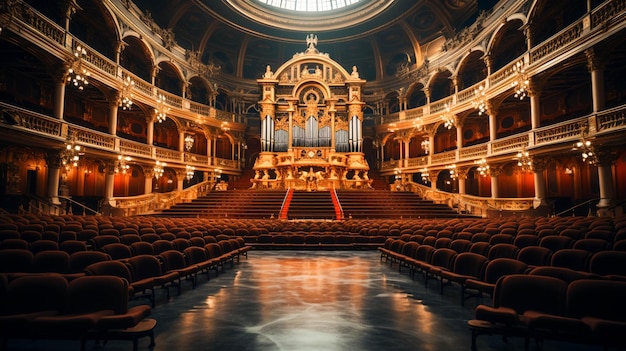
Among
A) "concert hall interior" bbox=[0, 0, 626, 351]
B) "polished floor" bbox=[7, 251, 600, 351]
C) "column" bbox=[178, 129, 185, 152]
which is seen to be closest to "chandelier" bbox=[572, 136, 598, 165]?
"concert hall interior" bbox=[0, 0, 626, 351]

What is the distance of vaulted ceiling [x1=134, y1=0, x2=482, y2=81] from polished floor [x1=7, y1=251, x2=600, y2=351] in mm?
27296

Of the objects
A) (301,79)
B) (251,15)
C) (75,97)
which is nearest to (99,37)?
(75,97)

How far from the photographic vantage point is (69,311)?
4016mm

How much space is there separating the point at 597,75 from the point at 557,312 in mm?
16393

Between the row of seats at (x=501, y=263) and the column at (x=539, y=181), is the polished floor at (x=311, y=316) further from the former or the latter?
the column at (x=539, y=181)

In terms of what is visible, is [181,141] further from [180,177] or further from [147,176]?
[147,176]

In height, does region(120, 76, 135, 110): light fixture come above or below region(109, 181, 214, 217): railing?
above

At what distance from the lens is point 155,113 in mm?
26266

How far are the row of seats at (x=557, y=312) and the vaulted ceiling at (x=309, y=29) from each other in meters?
28.7

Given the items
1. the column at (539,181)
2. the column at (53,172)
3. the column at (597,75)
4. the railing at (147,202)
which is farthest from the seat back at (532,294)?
the railing at (147,202)

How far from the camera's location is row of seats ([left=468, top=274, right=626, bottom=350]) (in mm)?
3580

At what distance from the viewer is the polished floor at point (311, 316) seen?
420 cm

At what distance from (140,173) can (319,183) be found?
1417 cm

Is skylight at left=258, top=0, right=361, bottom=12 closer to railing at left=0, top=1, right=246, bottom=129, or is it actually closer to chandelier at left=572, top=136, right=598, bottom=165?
railing at left=0, top=1, right=246, bottom=129
